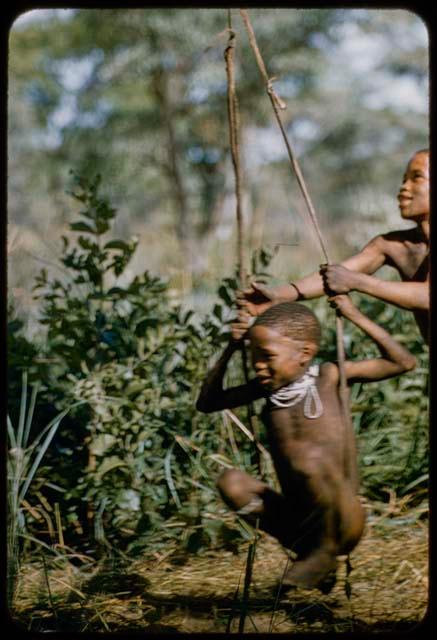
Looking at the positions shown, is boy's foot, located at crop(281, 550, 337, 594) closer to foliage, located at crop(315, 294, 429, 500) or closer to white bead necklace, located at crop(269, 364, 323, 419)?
white bead necklace, located at crop(269, 364, 323, 419)

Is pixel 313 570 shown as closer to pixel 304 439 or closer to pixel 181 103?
pixel 304 439

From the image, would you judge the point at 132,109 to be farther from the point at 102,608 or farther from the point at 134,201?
the point at 102,608

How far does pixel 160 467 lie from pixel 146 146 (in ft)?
37.9

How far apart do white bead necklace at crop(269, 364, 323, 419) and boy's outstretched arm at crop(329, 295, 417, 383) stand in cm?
11

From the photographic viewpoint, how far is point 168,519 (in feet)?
9.50

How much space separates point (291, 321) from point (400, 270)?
0.48 m

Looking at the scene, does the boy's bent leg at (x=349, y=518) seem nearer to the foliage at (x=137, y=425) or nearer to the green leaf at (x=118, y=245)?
the foliage at (x=137, y=425)

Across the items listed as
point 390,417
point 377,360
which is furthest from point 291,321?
point 390,417

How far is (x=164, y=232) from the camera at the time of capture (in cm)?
820

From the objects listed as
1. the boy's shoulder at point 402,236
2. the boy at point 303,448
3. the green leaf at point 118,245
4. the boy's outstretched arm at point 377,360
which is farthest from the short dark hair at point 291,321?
the green leaf at point 118,245

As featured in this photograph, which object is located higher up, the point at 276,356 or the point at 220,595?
the point at 276,356

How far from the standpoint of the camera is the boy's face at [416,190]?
1.87 metres

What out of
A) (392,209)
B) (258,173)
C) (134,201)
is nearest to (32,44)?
(134,201)

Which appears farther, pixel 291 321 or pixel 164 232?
pixel 164 232
